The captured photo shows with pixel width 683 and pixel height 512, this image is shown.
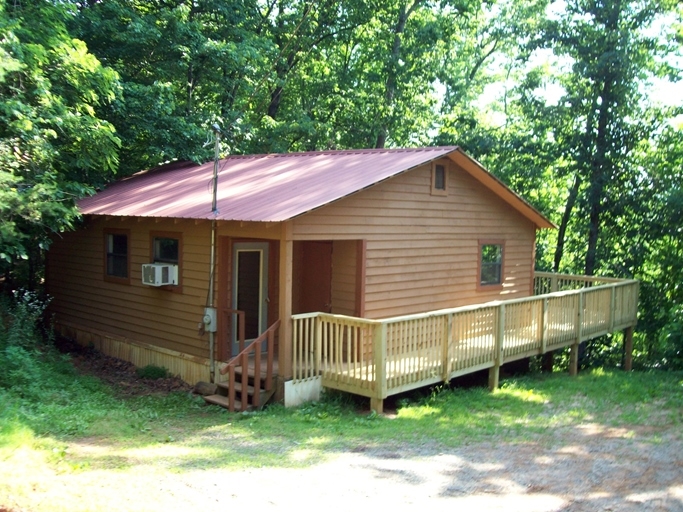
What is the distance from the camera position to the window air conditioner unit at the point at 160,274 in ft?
37.8

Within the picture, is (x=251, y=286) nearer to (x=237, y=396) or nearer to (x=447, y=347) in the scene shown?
(x=237, y=396)

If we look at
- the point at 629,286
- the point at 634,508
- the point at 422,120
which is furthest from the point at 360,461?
the point at 422,120

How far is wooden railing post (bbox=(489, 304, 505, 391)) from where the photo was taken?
1150 cm

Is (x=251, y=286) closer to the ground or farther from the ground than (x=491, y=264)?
closer to the ground

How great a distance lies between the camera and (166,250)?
1215cm

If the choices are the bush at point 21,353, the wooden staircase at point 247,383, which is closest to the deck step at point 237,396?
the wooden staircase at point 247,383

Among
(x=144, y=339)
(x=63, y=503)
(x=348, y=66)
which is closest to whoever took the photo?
(x=63, y=503)

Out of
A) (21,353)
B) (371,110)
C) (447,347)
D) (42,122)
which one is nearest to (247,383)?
(447,347)

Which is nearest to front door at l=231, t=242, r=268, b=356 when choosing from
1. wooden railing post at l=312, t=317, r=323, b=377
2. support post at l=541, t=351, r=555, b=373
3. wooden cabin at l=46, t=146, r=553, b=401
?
wooden cabin at l=46, t=146, r=553, b=401

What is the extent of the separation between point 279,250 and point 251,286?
0.81m

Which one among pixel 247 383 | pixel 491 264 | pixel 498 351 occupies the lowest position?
pixel 247 383

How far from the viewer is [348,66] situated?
27969 mm

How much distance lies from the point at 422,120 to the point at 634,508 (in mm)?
21126

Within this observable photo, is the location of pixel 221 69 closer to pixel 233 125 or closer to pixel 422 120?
pixel 233 125
